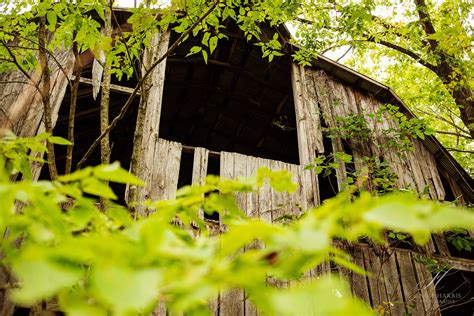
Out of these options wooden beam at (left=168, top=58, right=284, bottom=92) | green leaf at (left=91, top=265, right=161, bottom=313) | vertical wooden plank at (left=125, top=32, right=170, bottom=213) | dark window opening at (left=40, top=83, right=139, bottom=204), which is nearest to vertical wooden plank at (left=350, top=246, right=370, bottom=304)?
vertical wooden plank at (left=125, top=32, right=170, bottom=213)

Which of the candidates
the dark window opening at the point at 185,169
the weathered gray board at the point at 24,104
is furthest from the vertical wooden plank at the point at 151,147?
the dark window opening at the point at 185,169

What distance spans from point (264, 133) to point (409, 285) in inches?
200

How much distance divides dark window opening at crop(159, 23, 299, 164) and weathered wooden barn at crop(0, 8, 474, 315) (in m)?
0.03

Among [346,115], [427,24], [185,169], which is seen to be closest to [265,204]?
[346,115]

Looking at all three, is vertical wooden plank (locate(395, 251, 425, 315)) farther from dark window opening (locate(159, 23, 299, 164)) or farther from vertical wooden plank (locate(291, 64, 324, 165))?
dark window opening (locate(159, 23, 299, 164))

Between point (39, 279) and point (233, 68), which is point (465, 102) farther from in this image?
point (39, 279)

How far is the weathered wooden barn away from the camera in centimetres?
488

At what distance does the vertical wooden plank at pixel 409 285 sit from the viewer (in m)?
5.05

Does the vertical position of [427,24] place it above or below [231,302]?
above

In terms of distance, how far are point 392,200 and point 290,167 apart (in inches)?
193

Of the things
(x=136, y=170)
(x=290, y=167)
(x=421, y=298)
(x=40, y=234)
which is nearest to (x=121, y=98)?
(x=290, y=167)

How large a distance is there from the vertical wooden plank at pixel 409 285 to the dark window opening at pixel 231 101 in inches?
119

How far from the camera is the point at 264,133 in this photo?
9.23 m

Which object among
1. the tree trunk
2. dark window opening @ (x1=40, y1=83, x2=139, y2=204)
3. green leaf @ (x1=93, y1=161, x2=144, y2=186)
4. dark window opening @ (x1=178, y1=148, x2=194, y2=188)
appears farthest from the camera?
dark window opening @ (x1=178, y1=148, x2=194, y2=188)
